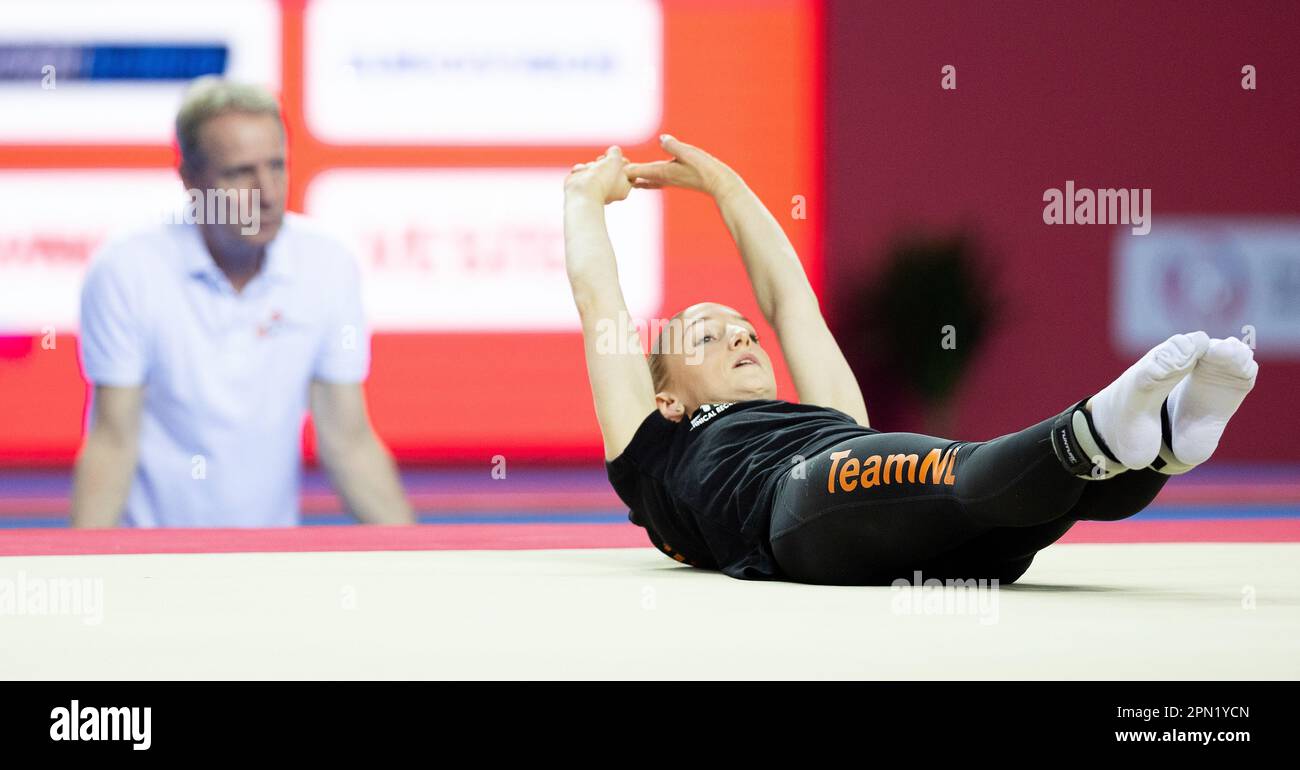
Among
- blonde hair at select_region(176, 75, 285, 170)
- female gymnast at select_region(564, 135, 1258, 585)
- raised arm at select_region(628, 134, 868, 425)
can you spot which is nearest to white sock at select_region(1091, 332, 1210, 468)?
female gymnast at select_region(564, 135, 1258, 585)

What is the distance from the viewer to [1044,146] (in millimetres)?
6016

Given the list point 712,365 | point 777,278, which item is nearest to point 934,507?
point 712,365

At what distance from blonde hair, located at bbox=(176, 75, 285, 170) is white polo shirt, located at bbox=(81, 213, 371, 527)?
20 cm

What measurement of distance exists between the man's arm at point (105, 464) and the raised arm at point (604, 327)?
1754 mm

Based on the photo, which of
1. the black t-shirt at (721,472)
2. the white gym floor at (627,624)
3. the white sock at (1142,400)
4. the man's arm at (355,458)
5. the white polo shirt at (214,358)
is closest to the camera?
the white gym floor at (627,624)

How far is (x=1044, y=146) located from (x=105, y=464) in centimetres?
413

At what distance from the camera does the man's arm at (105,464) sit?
11.0 ft

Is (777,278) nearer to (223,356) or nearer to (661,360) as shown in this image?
(661,360)

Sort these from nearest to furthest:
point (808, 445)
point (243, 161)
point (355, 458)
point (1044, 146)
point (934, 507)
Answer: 1. point (934, 507)
2. point (808, 445)
3. point (243, 161)
4. point (355, 458)
5. point (1044, 146)

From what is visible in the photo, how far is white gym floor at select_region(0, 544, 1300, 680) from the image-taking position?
1102 millimetres

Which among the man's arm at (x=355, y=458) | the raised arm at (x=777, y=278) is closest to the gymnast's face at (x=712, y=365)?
the raised arm at (x=777, y=278)

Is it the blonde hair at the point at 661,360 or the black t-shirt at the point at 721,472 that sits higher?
the blonde hair at the point at 661,360

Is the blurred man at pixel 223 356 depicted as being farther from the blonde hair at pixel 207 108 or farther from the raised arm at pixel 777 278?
the raised arm at pixel 777 278
